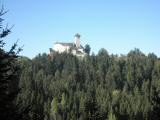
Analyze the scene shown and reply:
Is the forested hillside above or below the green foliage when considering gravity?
above

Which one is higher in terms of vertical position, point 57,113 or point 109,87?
point 109,87

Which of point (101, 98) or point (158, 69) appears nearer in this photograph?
point (101, 98)

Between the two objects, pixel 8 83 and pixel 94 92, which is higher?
pixel 94 92

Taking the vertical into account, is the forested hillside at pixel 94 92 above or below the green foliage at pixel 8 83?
above

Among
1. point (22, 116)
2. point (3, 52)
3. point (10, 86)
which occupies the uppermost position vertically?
point (3, 52)

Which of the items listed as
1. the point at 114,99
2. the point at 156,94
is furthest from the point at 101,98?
the point at 156,94

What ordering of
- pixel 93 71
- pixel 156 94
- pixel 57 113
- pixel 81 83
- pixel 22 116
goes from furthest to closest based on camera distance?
pixel 93 71
pixel 81 83
pixel 57 113
pixel 156 94
pixel 22 116

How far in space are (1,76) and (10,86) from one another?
29.2 inches

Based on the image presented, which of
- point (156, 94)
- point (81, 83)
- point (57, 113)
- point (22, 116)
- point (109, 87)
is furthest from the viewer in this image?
point (81, 83)

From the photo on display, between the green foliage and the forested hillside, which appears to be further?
the forested hillside

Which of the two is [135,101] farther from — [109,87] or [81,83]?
[81,83]

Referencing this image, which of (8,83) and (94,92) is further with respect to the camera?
(94,92)

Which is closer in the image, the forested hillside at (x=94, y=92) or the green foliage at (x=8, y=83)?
the green foliage at (x=8, y=83)

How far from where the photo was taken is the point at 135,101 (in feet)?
458
